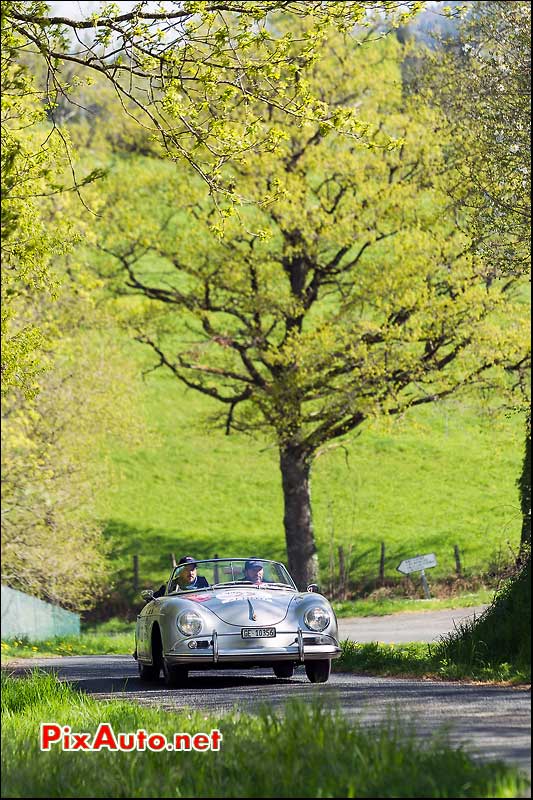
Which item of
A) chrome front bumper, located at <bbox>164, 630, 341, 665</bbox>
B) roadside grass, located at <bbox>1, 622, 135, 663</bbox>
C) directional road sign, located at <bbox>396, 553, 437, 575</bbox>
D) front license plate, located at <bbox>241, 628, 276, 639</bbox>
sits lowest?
roadside grass, located at <bbox>1, 622, 135, 663</bbox>

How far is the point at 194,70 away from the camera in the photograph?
14398 mm

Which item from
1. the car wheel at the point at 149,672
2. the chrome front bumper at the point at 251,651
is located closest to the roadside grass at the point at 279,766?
the chrome front bumper at the point at 251,651

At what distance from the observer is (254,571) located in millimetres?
15547

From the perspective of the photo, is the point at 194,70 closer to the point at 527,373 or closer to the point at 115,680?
the point at 115,680

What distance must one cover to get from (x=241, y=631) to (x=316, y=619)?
35.6 inches

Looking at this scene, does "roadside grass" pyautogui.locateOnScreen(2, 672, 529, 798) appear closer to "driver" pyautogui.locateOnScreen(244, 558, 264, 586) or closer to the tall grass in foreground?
the tall grass in foreground

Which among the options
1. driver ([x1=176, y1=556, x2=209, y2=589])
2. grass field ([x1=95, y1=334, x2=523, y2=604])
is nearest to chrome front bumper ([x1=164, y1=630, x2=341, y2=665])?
driver ([x1=176, y1=556, x2=209, y2=589])

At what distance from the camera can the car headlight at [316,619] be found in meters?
14.1

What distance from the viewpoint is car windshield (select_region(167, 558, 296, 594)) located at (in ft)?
50.7

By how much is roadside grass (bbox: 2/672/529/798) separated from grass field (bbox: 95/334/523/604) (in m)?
26.7

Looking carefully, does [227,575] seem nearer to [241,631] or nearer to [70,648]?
[241,631]

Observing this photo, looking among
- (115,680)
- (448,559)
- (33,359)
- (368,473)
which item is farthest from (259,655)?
(368,473)

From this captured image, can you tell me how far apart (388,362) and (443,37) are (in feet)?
23.8

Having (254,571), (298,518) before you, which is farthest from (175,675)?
(298,518)
